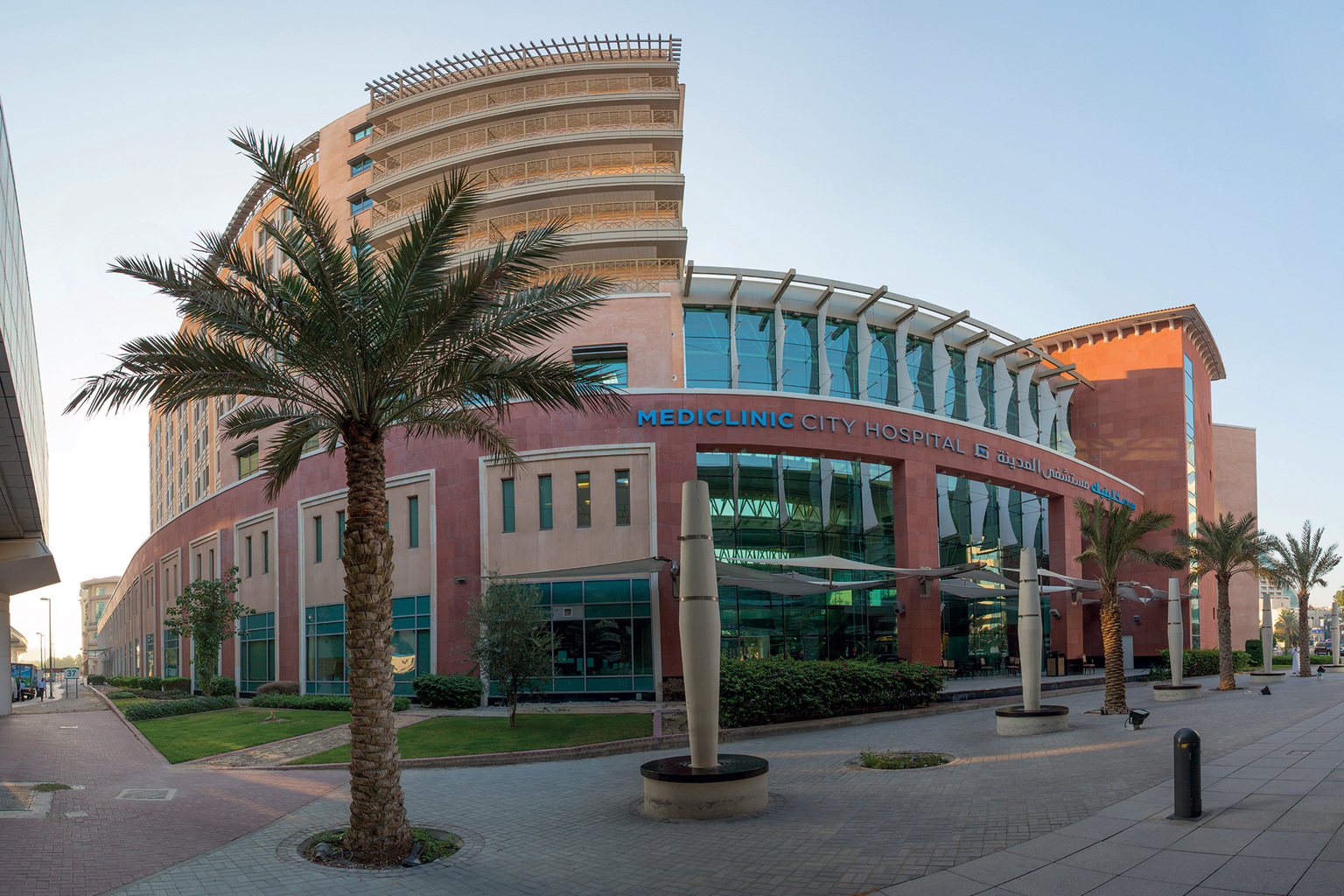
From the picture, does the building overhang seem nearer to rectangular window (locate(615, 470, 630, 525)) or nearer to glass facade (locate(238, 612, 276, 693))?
rectangular window (locate(615, 470, 630, 525))

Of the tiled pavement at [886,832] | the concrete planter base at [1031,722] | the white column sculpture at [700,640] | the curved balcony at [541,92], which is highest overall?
the curved balcony at [541,92]

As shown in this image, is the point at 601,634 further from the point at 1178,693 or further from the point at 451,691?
the point at 1178,693

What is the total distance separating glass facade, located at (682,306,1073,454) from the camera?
35156mm

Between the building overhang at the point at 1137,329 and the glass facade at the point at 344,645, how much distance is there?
4055 centimetres

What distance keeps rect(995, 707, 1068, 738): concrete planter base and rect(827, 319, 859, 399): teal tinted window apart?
20.4 metres

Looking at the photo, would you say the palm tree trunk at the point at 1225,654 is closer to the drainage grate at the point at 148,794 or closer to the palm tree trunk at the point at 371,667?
the palm tree trunk at the point at 371,667

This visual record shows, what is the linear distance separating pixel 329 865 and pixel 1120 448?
50.7 meters

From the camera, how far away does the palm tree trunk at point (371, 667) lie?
1013 centimetres

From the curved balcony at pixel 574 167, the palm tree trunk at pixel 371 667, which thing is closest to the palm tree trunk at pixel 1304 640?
the curved balcony at pixel 574 167

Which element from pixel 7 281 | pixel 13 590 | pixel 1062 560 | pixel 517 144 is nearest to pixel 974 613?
pixel 1062 560

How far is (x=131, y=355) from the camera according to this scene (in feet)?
36.1

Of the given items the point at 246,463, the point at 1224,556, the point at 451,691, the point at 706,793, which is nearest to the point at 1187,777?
the point at 706,793

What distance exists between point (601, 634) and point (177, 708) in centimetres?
1432

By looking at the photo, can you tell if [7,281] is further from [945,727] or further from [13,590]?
[13,590]
